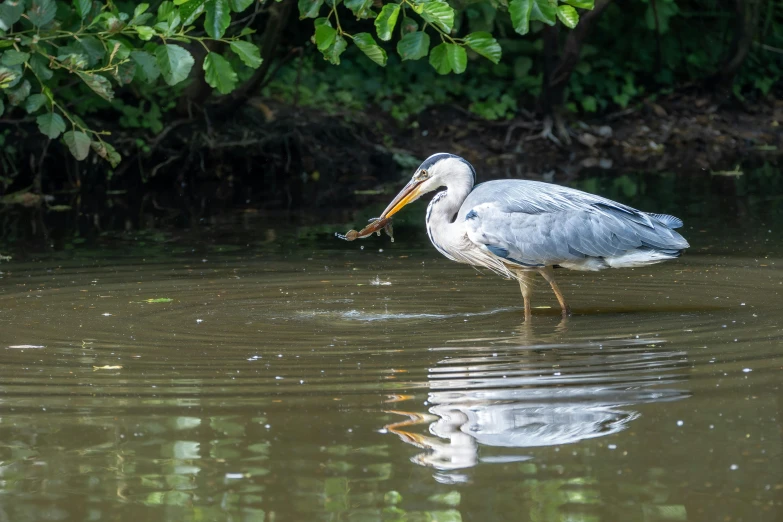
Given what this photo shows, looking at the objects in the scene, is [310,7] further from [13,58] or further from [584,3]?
[13,58]

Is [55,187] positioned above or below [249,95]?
below

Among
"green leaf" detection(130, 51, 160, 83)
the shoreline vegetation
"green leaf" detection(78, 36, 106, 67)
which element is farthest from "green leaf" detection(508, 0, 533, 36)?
the shoreline vegetation

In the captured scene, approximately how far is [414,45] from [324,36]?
51cm

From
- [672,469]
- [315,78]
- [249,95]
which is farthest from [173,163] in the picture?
[672,469]

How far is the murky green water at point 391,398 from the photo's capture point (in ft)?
12.7

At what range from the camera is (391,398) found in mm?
5082

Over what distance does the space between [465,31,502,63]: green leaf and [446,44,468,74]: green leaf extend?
0.22 ft

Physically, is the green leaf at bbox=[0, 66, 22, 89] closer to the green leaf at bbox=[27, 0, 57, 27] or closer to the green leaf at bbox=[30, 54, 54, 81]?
the green leaf at bbox=[30, 54, 54, 81]

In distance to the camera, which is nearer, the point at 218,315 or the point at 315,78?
the point at 218,315

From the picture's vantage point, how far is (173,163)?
16641 millimetres

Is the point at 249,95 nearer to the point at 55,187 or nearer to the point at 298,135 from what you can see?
the point at 298,135

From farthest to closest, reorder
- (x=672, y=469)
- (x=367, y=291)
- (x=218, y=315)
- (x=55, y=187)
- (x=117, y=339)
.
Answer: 1. (x=55, y=187)
2. (x=367, y=291)
3. (x=218, y=315)
4. (x=117, y=339)
5. (x=672, y=469)

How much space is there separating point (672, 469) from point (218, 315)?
3.78m

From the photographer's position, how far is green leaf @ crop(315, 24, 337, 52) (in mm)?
6719
